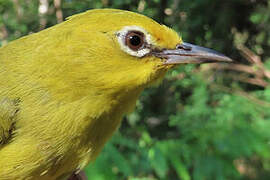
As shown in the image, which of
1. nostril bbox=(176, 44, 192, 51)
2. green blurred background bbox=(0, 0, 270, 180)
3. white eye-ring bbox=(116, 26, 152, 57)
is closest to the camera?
white eye-ring bbox=(116, 26, 152, 57)

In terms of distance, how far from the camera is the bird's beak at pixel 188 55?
1.76 metres

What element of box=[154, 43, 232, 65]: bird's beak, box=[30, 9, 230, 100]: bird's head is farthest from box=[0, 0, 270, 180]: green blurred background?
box=[154, 43, 232, 65]: bird's beak

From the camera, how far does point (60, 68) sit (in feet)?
5.64

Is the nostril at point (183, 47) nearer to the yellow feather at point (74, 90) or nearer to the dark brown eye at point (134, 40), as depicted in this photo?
the yellow feather at point (74, 90)

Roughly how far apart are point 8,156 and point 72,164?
11.2 inches

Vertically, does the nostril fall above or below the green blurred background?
above

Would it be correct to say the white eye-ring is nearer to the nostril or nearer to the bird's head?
the bird's head

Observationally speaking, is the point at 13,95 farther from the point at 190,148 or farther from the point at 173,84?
the point at 173,84

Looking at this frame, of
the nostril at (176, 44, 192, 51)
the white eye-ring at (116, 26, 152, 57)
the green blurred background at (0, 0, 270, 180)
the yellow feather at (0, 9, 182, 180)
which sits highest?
the white eye-ring at (116, 26, 152, 57)

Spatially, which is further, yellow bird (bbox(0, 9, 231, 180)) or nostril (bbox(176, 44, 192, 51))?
nostril (bbox(176, 44, 192, 51))

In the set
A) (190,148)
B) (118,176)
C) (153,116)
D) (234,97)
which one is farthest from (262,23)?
(118,176)

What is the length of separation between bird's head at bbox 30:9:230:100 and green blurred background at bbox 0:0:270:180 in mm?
801

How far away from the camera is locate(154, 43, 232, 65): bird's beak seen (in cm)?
176

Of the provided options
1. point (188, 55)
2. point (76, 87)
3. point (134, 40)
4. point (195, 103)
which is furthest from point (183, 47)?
point (195, 103)
